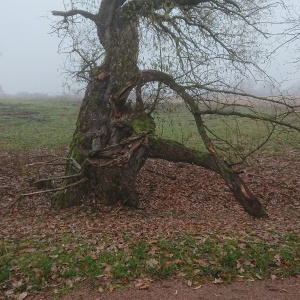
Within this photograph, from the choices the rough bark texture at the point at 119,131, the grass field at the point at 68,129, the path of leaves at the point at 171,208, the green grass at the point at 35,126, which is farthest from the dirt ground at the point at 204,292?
the green grass at the point at 35,126

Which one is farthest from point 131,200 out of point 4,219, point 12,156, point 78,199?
point 12,156

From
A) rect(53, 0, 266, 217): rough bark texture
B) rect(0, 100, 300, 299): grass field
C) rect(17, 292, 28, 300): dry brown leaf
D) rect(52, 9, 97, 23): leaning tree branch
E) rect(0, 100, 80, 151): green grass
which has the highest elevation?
rect(52, 9, 97, 23): leaning tree branch

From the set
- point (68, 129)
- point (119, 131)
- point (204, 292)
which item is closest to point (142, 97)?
point (119, 131)

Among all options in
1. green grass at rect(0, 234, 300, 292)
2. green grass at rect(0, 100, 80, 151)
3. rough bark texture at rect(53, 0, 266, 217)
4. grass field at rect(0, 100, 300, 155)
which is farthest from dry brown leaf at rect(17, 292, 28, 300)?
green grass at rect(0, 100, 80, 151)

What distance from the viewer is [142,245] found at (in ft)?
25.0

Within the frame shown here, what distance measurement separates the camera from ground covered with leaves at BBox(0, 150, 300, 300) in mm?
6605

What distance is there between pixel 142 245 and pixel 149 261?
672mm

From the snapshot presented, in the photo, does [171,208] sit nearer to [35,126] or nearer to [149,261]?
[149,261]

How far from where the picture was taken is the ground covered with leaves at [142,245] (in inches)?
260

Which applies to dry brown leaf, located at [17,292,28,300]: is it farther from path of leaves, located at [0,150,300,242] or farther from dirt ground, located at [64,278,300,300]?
path of leaves, located at [0,150,300,242]

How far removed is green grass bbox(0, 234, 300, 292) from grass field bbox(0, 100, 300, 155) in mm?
4438

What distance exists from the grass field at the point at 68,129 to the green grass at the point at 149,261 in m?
4.44

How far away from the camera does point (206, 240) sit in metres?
7.80

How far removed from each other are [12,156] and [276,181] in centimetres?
1069
